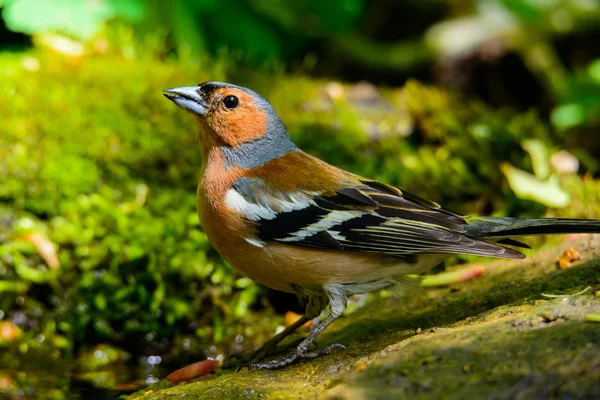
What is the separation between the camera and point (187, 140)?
618 centimetres

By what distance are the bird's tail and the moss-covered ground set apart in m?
0.28

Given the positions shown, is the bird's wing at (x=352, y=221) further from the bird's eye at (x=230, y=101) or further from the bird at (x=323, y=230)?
the bird's eye at (x=230, y=101)

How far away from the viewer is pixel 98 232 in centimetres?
508

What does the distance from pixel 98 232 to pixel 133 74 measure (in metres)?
2.34

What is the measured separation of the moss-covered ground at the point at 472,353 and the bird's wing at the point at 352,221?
1.40 ft

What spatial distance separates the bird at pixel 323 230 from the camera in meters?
3.61

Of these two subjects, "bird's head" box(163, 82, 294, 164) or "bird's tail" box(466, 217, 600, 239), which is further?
"bird's head" box(163, 82, 294, 164)

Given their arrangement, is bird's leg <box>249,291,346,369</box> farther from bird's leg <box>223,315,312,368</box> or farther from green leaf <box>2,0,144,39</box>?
green leaf <box>2,0,144,39</box>

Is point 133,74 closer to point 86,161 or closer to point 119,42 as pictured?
point 119,42

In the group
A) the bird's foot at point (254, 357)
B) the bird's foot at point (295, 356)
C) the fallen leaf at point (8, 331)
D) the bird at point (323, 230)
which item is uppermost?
the bird at point (323, 230)

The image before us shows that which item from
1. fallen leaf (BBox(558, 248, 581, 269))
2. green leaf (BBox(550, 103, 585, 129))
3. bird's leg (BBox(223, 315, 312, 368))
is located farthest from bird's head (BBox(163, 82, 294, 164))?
green leaf (BBox(550, 103, 585, 129))

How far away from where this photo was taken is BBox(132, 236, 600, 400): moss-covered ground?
2.37 meters

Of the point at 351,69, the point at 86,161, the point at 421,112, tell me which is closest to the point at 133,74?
the point at 86,161

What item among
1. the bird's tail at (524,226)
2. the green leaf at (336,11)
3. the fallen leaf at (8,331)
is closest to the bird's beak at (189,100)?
the bird's tail at (524,226)
